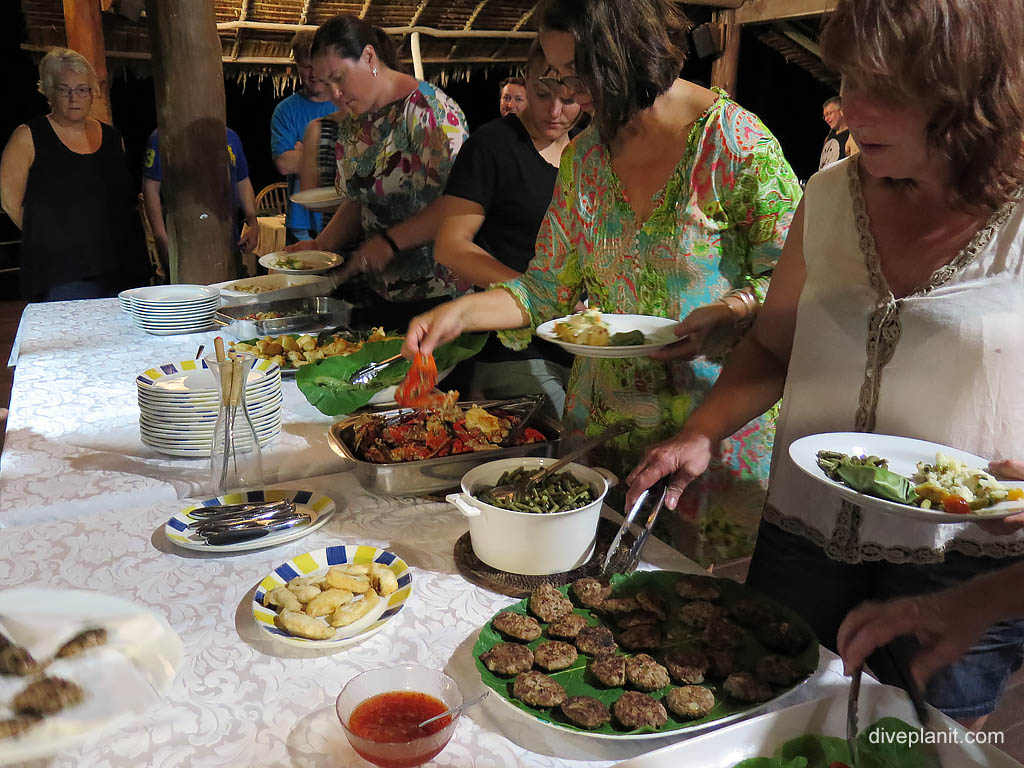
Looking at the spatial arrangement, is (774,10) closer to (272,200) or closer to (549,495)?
(272,200)

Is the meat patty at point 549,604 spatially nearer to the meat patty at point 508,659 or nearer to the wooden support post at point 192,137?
the meat patty at point 508,659

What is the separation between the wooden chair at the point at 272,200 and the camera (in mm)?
7141

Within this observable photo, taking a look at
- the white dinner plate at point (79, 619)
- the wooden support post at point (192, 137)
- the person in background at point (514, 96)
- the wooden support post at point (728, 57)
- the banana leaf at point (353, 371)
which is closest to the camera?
the white dinner plate at point (79, 619)

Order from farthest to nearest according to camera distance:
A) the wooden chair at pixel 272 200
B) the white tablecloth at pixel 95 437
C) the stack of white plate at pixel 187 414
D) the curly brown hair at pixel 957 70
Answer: the wooden chair at pixel 272 200, the stack of white plate at pixel 187 414, the white tablecloth at pixel 95 437, the curly brown hair at pixel 957 70

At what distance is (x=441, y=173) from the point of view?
8.55 feet

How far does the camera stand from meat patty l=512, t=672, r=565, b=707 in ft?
2.85

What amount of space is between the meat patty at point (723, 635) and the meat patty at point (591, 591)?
136 mm

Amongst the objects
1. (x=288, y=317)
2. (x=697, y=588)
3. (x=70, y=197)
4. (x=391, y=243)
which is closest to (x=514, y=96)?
(x=391, y=243)

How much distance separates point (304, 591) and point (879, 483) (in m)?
0.72

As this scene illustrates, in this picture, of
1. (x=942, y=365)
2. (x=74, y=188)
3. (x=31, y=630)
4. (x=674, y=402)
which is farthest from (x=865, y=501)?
(x=74, y=188)

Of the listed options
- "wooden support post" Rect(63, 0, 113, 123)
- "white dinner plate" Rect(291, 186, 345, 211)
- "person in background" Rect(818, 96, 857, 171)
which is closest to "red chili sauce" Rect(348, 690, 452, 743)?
"white dinner plate" Rect(291, 186, 345, 211)

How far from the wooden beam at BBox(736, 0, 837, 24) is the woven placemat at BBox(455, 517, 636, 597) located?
19.0 ft

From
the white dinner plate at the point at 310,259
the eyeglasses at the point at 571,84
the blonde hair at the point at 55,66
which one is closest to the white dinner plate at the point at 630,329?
the eyeglasses at the point at 571,84

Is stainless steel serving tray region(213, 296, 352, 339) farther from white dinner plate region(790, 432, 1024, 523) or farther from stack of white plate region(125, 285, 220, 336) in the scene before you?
white dinner plate region(790, 432, 1024, 523)
